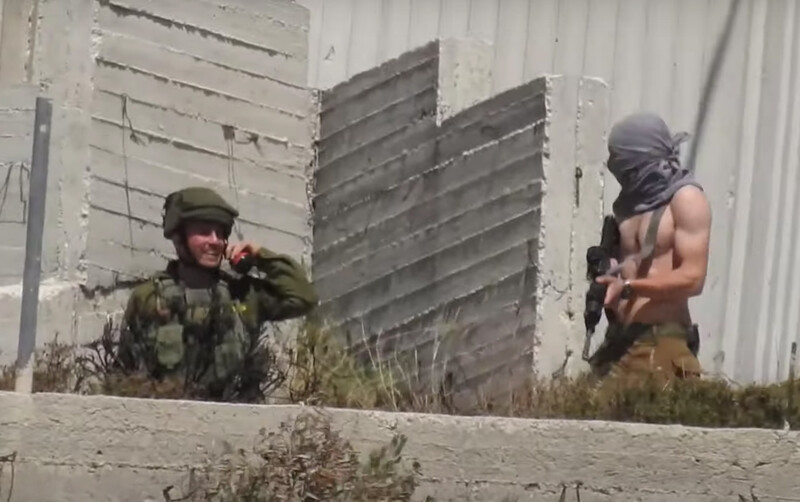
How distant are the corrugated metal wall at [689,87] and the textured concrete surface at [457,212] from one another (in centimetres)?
75

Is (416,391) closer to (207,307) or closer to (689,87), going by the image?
(207,307)

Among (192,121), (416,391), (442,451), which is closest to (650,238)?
(416,391)

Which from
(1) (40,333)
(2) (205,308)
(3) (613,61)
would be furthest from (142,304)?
(3) (613,61)

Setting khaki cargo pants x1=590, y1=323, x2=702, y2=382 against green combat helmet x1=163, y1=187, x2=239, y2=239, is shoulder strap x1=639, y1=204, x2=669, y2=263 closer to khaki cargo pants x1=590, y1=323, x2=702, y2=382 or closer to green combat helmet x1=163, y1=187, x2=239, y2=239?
khaki cargo pants x1=590, y1=323, x2=702, y2=382

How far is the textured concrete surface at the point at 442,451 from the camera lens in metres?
4.98

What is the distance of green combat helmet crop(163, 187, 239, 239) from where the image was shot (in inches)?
235

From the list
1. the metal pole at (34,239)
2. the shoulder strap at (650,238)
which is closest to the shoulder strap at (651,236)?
the shoulder strap at (650,238)

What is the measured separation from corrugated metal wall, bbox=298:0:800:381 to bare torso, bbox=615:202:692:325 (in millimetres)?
2373

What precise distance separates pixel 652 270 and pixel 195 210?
1607 mm

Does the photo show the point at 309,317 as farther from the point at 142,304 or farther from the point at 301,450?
the point at 301,450

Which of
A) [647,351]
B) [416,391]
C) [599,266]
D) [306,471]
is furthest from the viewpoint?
[416,391]

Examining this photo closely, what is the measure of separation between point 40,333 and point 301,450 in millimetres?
1942

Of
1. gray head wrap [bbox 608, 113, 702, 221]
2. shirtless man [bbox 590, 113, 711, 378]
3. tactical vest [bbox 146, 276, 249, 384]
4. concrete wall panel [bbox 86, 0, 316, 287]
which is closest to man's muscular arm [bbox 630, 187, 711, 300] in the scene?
shirtless man [bbox 590, 113, 711, 378]

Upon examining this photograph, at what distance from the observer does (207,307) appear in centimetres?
599
